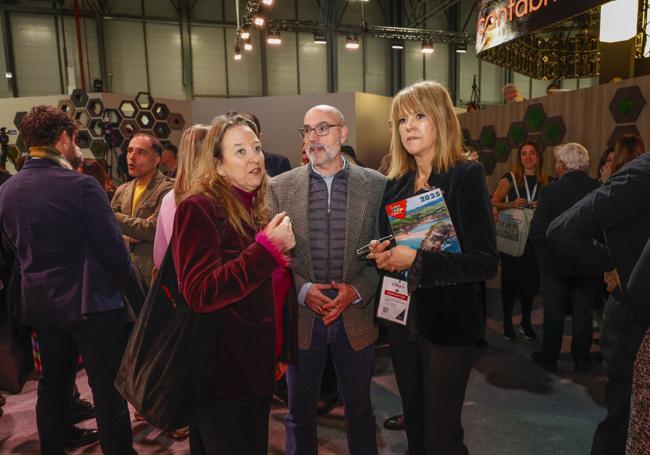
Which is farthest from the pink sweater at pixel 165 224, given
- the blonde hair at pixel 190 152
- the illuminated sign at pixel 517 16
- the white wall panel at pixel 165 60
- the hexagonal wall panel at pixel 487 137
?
the white wall panel at pixel 165 60

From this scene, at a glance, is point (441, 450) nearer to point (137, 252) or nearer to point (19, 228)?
point (19, 228)

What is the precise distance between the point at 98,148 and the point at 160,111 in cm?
140

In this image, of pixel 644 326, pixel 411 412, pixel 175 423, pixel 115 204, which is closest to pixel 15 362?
pixel 115 204

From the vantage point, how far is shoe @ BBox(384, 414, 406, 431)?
235cm

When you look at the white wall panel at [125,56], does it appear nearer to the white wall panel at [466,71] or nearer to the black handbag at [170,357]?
the white wall panel at [466,71]

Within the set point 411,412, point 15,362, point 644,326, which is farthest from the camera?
point 15,362

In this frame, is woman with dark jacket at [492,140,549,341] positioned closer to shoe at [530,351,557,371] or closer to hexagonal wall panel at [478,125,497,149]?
shoe at [530,351,557,371]

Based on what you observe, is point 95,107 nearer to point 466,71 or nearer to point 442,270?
point 442,270

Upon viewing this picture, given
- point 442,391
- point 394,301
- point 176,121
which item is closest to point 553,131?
point 394,301

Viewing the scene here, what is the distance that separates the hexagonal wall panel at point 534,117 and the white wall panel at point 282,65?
893 centimetres

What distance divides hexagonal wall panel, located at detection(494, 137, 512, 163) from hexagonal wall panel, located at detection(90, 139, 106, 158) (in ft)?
21.9

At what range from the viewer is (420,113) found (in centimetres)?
145

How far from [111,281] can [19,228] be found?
37cm

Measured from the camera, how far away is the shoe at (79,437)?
90.0 inches
